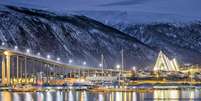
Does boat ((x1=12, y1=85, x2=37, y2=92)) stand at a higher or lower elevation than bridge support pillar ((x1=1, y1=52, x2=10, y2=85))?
lower

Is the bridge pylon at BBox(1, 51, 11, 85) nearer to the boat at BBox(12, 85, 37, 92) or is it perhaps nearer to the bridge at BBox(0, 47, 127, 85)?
the bridge at BBox(0, 47, 127, 85)

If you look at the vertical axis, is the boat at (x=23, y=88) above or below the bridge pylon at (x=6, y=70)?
below

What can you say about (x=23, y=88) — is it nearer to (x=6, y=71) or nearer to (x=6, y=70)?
(x=6, y=70)

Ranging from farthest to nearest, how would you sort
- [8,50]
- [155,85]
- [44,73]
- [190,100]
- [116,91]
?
[44,73] < [155,85] < [8,50] < [116,91] < [190,100]

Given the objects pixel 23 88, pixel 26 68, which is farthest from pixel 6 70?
pixel 26 68

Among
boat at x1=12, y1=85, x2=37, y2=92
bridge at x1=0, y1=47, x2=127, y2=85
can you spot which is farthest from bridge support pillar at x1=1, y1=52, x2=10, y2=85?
boat at x1=12, y1=85, x2=37, y2=92

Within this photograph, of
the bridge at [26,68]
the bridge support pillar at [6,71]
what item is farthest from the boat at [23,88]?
the bridge at [26,68]

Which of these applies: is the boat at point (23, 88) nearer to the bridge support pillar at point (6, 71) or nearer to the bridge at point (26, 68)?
the bridge support pillar at point (6, 71)

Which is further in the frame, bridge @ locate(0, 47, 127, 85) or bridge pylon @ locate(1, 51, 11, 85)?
bridge @ locate(0, 47, 127, 85)

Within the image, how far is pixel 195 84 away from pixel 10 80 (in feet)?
127

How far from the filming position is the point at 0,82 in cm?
17288

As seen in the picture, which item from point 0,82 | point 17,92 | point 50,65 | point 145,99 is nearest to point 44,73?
point 50,65

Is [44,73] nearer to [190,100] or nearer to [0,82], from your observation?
[0,82]

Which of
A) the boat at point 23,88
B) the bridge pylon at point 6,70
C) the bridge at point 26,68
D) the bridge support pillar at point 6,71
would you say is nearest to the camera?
the boat at point 23,88
